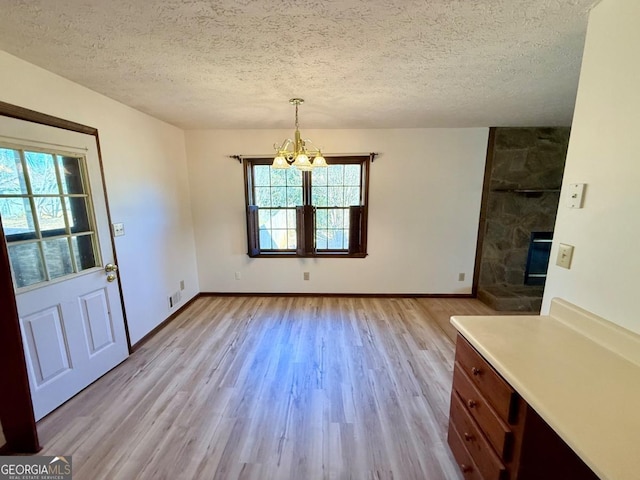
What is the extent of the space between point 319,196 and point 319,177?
26 centimetres

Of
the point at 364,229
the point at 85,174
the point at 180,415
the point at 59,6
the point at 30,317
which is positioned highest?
the point at 59,6

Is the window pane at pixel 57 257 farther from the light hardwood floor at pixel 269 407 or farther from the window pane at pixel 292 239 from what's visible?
the window pane at pixel 292 239

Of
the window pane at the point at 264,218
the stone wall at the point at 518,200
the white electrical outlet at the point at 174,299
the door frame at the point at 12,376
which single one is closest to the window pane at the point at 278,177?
the window pane at the point at 264,218

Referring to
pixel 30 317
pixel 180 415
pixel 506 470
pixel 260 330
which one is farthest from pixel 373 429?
pixel 30 317

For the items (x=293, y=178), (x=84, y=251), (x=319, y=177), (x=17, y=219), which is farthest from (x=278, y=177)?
(x=17, y=219)

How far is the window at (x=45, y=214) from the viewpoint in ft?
5.08

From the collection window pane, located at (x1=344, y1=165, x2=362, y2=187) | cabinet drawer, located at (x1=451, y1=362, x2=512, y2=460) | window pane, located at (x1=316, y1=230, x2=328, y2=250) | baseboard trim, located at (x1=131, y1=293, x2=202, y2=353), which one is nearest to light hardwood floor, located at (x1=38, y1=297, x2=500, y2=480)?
baseboard trim, located at (x1=131, y1=293, x2=202, y2=353)

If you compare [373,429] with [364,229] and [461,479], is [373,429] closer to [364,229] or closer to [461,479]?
[461,479]

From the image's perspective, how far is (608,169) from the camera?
111 centimetres

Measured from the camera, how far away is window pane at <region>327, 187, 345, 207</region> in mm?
3553

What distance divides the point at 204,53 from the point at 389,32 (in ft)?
3.43

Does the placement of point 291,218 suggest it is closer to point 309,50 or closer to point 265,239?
point 265,239

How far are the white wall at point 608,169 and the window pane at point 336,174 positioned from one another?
2462 millimetres

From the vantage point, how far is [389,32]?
1313 mm
